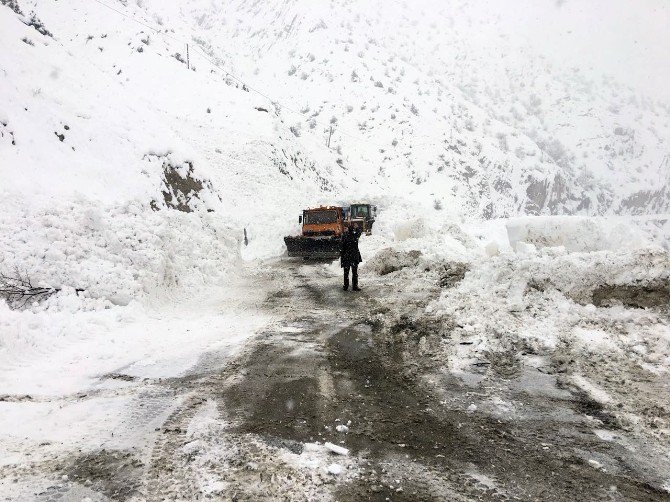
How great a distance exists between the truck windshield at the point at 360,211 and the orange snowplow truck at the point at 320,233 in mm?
1693

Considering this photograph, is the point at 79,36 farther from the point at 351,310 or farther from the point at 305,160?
the point at 351,310

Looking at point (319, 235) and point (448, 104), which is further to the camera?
point (448, 104)

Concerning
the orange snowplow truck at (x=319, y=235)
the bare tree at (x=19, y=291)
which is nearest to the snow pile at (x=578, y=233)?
the orange snowplow truck at (x=319, y=235)

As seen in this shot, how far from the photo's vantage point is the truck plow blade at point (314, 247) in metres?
16.2

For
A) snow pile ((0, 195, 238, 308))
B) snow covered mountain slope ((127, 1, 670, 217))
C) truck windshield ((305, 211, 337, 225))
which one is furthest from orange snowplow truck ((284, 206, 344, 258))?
snow covered mountain slope ((127, 1, 670, 217))

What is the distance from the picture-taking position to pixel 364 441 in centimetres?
390

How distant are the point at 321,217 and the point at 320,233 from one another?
758 millimetres

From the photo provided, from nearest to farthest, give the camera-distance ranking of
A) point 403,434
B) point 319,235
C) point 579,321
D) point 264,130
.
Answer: point 403,434
point 579,321
point 319,235
point 264,130

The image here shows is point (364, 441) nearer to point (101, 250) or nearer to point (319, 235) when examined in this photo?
point (101, 250)

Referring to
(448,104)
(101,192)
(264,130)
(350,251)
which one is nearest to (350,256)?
(350,251)

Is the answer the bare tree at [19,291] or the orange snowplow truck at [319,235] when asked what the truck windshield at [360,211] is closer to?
the orange snowplow truck at [319,235]

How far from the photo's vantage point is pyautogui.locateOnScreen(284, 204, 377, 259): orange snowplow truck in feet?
53.6

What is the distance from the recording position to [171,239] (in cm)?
1109

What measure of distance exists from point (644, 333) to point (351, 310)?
4.90 meters
